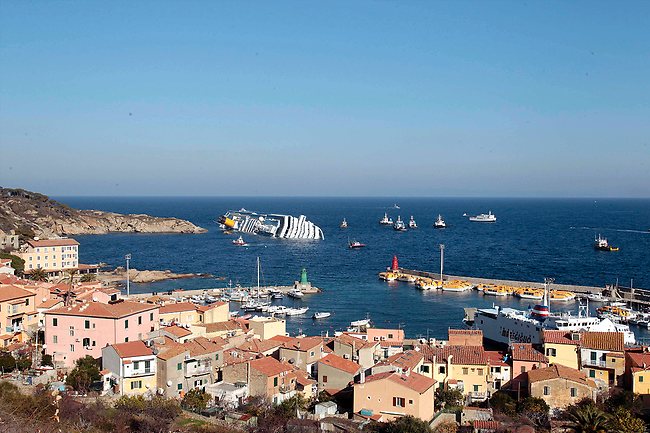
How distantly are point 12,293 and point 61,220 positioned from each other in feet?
223

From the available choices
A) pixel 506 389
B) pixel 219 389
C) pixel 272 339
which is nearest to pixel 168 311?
pixel 272 339

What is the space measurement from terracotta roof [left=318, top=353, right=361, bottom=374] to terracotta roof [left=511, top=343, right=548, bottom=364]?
16.9 feet

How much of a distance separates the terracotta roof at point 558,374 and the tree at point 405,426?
466 centimetres

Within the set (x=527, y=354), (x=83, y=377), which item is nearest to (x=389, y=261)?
(x=527, y=354)

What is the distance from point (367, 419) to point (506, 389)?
215 inches

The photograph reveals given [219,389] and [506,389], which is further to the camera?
[506,389]

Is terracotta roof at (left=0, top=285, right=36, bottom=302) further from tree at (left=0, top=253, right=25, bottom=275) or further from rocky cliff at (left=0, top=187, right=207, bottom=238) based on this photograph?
rocky cliff at (left=0, top=187, right=207, bottom=238)

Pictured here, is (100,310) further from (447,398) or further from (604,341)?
(604,341)

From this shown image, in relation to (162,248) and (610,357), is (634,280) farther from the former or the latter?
(162,248)

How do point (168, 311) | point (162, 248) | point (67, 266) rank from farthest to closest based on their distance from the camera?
point (162, 248) → point (67, 266) → point (168, 311)

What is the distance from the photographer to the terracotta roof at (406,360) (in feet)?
63.0

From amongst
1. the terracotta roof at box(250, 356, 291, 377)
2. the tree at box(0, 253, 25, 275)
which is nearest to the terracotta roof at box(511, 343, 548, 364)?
the terracotta roof at box(250, 356, 291, 377)

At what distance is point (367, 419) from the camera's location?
56.3ft

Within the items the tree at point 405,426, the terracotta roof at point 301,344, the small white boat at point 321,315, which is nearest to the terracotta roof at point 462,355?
the terracotta roof at point 301,344
